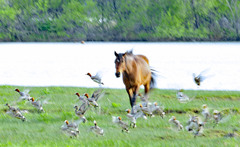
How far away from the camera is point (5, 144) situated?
9906 mm

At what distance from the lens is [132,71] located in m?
15.0

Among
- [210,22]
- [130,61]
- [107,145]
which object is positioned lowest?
[107,145]

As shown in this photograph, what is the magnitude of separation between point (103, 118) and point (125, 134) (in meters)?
2.11

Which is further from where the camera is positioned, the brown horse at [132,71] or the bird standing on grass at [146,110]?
the brown horse at [132,71]

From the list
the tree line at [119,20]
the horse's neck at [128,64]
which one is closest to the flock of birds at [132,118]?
the horse's neck at [128,64]

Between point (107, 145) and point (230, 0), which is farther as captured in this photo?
point (230, 0)

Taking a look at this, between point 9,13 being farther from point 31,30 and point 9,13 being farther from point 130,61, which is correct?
point 130,61

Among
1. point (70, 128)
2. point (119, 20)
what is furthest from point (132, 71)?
point (119, 20)

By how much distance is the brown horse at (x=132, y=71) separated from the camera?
46.0 ft

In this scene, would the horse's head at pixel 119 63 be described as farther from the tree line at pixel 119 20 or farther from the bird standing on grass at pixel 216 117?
the tree line at pixel 119 20

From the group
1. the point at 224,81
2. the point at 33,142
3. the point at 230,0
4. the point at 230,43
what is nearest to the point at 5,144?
the point at 33,142

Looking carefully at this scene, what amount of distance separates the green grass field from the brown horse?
1.79 feet

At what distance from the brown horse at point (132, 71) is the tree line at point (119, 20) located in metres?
59.6

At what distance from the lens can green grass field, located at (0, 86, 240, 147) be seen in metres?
10.2
